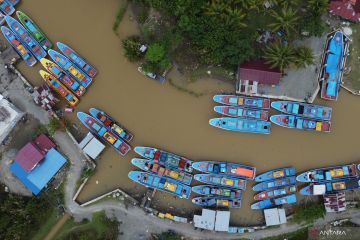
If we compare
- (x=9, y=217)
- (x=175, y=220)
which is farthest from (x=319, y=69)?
(x=9, y=217)

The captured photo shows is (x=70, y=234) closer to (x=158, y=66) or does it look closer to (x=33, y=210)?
(x=33, y=210)

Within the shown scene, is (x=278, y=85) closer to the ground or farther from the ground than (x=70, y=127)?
farther from the ground

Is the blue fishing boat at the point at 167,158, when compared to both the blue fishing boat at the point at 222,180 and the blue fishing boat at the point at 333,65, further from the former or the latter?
the blue fishing boat at the point at 333,65

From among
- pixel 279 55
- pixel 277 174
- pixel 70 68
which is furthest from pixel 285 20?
pixel 70 68

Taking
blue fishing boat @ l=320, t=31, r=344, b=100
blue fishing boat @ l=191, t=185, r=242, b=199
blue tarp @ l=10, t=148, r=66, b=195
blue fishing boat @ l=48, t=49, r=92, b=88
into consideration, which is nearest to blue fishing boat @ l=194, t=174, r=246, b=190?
blue fishing boat @ l=191, t=185, r=242, b=199

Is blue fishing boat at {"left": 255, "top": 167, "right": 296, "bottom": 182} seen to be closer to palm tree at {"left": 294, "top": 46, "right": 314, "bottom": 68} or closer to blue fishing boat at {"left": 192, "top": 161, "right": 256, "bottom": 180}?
blue fishing boat at {"left": 192, "top": 161, "right": 256, "bottom": 180}
